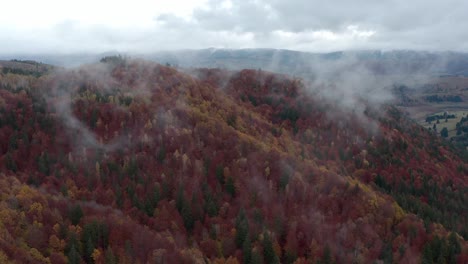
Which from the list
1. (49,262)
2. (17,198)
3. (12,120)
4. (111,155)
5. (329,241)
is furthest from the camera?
(12,120)

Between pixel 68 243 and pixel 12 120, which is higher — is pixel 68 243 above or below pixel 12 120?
below

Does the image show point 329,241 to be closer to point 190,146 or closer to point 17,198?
point 190,146

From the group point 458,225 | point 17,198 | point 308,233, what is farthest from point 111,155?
point 458,225

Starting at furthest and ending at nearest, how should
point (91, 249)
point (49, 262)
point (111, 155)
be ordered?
point (111, 155), point (91, 249), point (49, 262)

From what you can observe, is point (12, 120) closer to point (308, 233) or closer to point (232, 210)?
point (232, 210)

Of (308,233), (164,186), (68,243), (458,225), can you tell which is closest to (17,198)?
(68,243)

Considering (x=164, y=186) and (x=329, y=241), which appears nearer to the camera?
(x=329, y=241)

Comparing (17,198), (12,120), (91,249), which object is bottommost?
(91,249)
